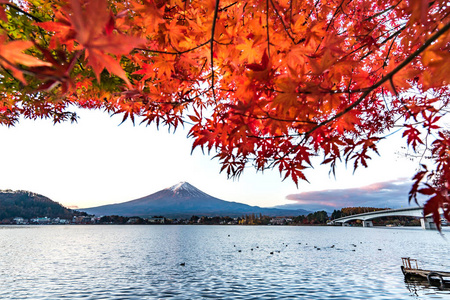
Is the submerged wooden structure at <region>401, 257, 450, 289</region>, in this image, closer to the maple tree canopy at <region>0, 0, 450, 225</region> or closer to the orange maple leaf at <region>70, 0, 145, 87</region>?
the maple tree canopy at <region>0, 0, 450, 225</region>

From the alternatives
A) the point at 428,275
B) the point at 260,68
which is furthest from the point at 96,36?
the point at 428,275

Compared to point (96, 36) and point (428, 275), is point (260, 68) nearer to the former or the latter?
point (96, 36)

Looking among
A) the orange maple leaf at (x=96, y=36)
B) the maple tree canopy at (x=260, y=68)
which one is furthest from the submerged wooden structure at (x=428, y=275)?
the orange maple leaf at (x=96, y=36)

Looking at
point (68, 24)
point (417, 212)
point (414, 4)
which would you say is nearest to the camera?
point (414, 4)

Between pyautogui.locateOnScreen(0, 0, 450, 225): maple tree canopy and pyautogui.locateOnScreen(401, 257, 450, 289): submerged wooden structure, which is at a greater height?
pyautogui.locateOnScreen(0, 0, 450, 225): maple tree canopy

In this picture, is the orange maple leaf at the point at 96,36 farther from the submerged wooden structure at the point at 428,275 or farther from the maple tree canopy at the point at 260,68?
the submerged wooden structure at the point at 428,275

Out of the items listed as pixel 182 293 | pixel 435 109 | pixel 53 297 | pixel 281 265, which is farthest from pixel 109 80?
pixel 281 265

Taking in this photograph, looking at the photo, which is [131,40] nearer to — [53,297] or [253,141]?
[253,141]

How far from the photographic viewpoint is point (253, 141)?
317cm

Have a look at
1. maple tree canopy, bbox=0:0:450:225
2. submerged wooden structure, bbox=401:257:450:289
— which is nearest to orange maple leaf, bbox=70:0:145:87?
maple tree canopy, bbox=0:0:450:225

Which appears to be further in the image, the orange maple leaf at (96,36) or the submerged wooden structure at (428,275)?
the submerged wooden structure at (428,275)

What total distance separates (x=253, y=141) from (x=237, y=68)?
897mm

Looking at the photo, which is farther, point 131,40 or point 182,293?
point 182,293

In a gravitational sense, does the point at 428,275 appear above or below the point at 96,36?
below
